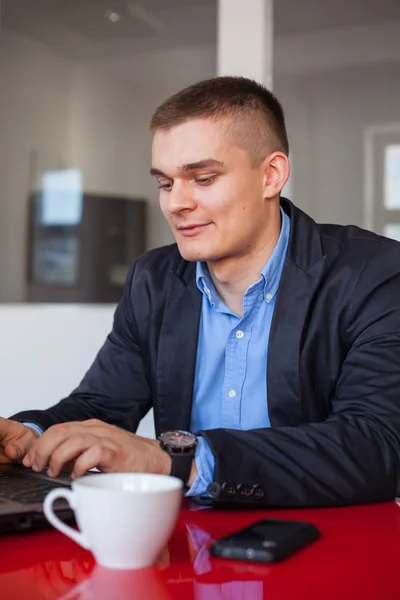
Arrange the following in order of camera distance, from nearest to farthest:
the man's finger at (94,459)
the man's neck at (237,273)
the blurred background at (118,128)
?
1. the man's finger at (94,459)
2. the man's neck at (237,273)
3. the blurred background at (118,128)

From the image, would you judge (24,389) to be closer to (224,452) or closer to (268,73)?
(268,73)

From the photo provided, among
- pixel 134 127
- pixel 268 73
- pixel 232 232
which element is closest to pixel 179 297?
pixel 232 232

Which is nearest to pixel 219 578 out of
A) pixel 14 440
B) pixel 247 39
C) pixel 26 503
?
pixel 26 503

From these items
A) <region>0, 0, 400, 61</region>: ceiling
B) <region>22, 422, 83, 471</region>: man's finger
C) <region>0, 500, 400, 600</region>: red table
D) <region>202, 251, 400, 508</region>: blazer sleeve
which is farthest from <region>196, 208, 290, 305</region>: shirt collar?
<region>0, 0, 400, 61</region>: ceiling

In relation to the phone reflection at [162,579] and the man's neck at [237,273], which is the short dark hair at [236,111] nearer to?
the man's neck at [237,273]

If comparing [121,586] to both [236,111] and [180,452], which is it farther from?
[236,111]

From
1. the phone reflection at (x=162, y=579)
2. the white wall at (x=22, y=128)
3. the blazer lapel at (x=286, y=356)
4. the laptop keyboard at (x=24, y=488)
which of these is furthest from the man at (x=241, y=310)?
the white wall at (x=22, y=128)

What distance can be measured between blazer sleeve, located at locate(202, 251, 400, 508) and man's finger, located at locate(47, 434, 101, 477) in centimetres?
19

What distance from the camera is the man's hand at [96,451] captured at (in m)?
1.11

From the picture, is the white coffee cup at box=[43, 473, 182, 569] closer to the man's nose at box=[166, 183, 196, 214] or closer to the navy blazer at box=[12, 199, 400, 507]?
the navy blazer at box=[12, 199, 400, 507]

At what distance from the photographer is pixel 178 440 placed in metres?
1.23

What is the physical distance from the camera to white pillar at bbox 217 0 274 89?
289 centimetres

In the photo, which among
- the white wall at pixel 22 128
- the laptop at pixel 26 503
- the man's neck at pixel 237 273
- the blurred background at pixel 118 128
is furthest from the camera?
the white wall at pixel 22 128

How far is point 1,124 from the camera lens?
3859 millimetres
